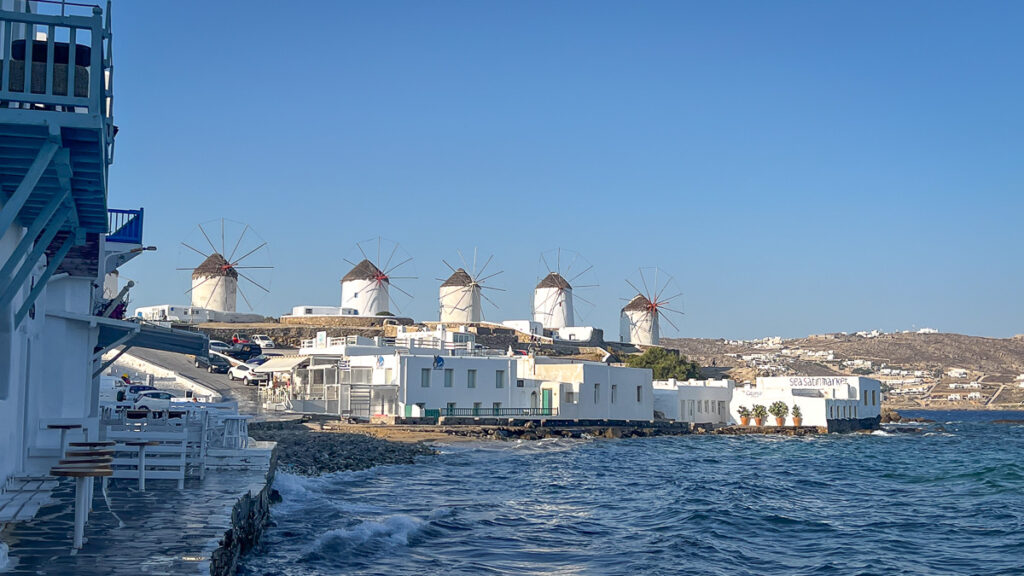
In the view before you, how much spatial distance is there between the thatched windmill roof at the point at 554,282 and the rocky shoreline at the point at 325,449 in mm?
69599

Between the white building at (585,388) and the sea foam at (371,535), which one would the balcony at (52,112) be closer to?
the sea foam at (371,535)

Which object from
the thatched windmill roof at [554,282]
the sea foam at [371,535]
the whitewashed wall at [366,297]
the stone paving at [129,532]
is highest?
the thatched windmill roof at [554,282]

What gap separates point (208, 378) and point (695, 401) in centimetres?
3085

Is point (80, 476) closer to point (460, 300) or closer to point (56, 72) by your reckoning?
point (56, 72)

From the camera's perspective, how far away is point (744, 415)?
6175 cm

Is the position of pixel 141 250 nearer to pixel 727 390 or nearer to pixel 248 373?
pixel 248 373

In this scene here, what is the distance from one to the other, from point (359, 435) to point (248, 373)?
56.5 feet

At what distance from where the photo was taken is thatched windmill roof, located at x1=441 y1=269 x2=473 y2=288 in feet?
337

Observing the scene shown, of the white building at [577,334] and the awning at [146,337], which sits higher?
the white building at [577,334]

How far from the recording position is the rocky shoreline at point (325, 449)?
27500 millimetres

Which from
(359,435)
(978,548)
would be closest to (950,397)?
(359,435)

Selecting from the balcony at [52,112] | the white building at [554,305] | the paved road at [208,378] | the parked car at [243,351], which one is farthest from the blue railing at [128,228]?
the white building at [554,305]

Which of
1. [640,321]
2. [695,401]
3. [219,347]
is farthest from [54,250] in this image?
[640,321]

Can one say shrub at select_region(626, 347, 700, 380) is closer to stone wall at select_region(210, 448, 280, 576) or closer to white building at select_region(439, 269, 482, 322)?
white building at select_region(439, 269, 482, 322)
